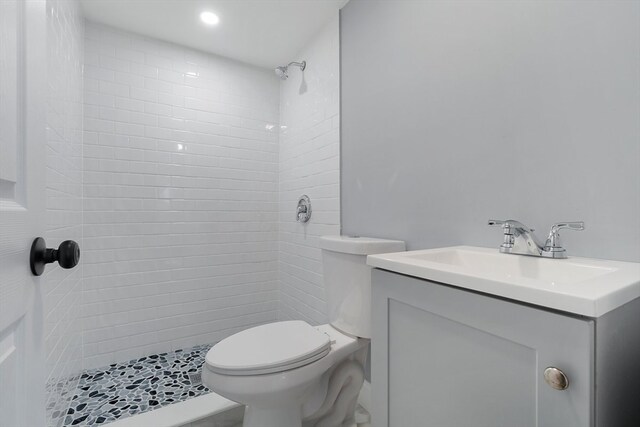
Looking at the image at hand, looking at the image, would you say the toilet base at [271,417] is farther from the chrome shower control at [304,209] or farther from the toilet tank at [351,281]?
the chrome shower control at [304,209]

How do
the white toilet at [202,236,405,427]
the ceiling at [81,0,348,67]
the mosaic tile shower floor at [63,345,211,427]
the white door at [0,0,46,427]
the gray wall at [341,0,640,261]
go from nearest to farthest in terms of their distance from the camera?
the white door at [0,0,46,427]
the gray wall at [341,0,640,261]
the white toilet at [202,236,405,427]
the mosaic tile shower floor at [63,345,211,427]
the ceiling at [81,0,348,67]

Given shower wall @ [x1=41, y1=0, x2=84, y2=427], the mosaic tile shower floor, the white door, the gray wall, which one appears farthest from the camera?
the mosaic tile shower floor

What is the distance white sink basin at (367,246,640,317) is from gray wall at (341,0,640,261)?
13cm

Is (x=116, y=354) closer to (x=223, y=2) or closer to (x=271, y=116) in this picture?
(x=271, y=116)

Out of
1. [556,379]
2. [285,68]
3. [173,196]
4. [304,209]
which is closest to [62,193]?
[173,196]

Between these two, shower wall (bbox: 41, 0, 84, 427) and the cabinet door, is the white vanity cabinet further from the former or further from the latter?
shower wall (bbox: 41, 0, 84, 427)

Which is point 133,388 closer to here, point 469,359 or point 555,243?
point 469,359

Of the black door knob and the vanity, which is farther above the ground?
the black door knob

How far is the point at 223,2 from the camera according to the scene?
5.76ft

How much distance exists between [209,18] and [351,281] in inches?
72.2

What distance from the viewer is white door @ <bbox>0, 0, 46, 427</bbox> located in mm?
440

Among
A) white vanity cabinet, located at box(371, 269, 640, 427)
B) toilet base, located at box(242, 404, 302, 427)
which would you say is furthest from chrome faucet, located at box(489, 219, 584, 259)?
toilet base, located at box(242, 404, 302, 427)

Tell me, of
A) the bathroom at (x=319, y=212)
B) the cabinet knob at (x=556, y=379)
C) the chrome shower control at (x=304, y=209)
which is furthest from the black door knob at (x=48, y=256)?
the chrome shower control at (x=304, y=209)

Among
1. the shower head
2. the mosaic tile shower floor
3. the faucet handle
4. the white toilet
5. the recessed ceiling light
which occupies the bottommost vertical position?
the mosaic tile shower floor
